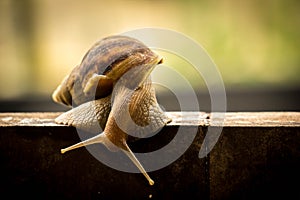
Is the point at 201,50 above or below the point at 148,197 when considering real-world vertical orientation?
below

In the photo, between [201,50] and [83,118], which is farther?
[201,50]

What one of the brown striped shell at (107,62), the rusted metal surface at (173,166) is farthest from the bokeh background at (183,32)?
the rusted metal surface at (173,166)

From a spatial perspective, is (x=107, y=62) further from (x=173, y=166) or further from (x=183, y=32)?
(x=183, y=32)

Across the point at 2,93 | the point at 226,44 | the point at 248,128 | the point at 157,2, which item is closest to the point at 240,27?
the point at 226,44

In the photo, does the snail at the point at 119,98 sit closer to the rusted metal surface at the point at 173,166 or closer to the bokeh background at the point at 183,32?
the rusted metal surface at the point at 173,166

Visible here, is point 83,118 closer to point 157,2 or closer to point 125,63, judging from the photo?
point 125,63

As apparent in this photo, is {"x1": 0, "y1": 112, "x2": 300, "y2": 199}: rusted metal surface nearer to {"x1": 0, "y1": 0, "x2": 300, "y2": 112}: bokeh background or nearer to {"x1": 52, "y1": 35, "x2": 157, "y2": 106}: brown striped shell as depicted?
{"x1": 52, "y1": 35, "x2": 157, "y2": 106}: brown striped shell
